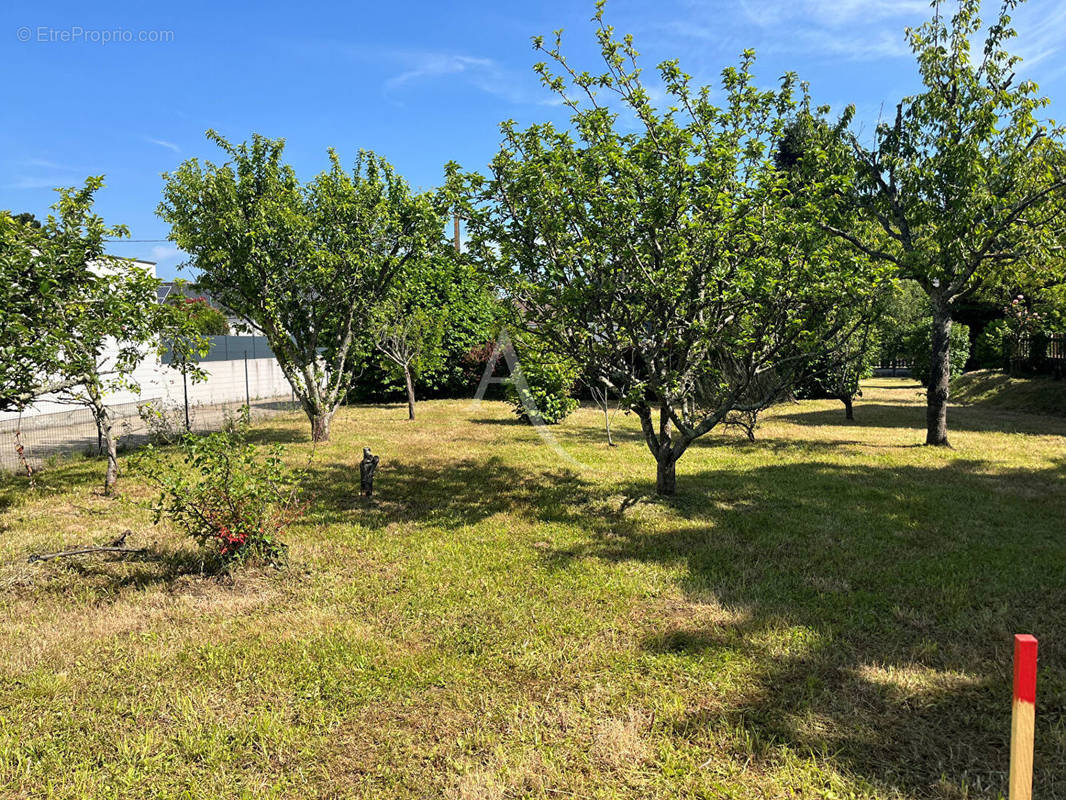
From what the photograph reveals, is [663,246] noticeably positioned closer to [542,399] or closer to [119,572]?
[119,572]

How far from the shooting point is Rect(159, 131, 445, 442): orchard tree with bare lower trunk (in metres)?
12.7

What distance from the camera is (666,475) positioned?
28.9 feet

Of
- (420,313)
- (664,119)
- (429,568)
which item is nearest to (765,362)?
(664,119)

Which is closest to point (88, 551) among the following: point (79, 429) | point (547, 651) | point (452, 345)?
point (547, 651)

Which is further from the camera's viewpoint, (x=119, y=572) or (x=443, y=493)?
(x=443, y=493)

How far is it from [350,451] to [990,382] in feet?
77.1

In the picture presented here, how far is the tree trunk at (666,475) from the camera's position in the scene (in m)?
8.71

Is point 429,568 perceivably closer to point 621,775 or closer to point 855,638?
point 621,775

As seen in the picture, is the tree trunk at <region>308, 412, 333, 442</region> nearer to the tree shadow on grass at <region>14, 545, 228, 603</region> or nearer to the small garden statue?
the small garden statue

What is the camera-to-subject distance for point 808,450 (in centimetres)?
1278

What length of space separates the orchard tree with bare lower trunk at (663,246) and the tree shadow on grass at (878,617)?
187 centimetres

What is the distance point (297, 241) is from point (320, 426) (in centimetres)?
417

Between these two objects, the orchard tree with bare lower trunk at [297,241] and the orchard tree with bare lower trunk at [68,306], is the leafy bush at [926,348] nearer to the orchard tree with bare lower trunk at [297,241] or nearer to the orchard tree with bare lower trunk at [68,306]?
the orchard tree with bare lower trunk at [297,241]

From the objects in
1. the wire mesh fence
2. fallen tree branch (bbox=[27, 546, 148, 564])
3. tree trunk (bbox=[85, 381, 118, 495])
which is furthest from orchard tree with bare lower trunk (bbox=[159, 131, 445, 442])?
fallen tree branch (bbox=[27, 546, 148, 564])
